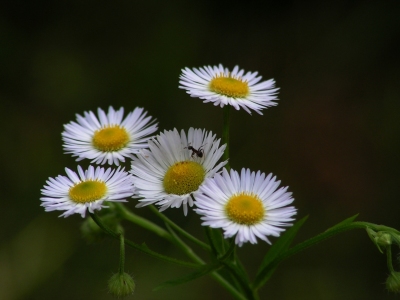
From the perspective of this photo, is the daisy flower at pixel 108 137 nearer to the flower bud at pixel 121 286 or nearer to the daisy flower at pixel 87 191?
the daisy flower at pixel 87 191

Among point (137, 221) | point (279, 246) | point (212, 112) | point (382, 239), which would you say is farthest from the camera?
point (212, 112)

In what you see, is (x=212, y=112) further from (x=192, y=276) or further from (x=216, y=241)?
(x=192, y=276)

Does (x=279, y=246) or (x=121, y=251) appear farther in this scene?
(x=279, y=246)

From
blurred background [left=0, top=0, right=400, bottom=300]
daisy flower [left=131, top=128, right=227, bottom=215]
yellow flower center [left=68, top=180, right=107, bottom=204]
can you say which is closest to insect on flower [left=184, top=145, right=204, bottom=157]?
daisy flower [left=131, top=128, right=227, bottom=215]

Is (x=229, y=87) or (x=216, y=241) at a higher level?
(x=229, y=87)

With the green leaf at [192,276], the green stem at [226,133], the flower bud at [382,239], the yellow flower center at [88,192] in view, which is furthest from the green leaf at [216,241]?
the flower bud at [382,239]

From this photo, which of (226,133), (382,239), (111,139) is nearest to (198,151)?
(226,133)
